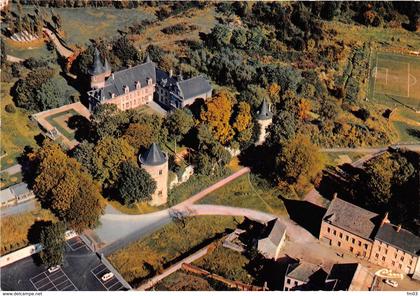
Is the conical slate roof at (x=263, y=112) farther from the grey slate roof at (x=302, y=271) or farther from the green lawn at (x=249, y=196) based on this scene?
the grey slate roof at (x=302, y=271)

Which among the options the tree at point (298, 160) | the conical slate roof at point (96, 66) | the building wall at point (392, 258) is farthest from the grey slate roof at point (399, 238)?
the conical slate roof at point (96, 66)

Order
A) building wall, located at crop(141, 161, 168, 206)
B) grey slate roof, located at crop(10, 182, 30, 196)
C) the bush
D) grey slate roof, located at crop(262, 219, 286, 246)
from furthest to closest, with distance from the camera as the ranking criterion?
the bush → grey slate roof, located at crop(10, 182, 30, 196) → building wall, located at crop(141, 161, 168, 206) → grey slate roof, located at crop(262, 219, 286, 246)

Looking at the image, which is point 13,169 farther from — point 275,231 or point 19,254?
point 275,231

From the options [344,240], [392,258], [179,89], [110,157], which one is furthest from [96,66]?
[392,258]

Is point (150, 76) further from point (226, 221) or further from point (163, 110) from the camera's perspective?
point (226, 221)

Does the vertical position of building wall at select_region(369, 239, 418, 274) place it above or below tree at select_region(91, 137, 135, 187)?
below

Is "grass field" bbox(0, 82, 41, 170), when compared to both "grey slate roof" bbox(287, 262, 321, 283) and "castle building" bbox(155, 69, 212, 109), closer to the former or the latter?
"castle building" bbox(155, 69, 212, 109)

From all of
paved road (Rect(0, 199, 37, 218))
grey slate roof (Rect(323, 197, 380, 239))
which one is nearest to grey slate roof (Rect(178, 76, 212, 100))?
paved road (Rect(0, 199, 37, 218))
